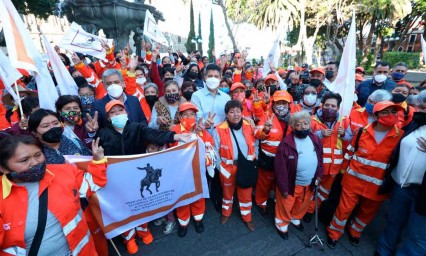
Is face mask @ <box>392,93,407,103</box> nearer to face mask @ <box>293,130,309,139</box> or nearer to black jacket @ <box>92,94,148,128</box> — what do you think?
face mask @ <box>293,130,309,139</box>

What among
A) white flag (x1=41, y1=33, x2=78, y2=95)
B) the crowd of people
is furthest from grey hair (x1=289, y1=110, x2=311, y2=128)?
white flag (x1=41, y1=33, x2=78, y2=95)

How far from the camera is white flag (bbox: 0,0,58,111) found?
106 inches

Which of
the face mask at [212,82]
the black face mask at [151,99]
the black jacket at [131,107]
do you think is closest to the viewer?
the black jacket at [131,107]

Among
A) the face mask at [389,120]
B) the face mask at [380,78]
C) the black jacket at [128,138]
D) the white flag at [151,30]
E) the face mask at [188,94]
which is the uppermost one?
the white flag at [151,30]

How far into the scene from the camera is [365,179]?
284 cm

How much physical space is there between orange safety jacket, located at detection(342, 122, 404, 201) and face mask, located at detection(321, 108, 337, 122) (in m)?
0.49

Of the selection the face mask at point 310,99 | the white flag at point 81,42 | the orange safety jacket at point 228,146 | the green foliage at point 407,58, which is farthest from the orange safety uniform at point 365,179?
the green foliage at point 407,58

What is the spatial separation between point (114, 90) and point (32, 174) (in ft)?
6.33

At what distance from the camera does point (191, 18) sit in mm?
27156

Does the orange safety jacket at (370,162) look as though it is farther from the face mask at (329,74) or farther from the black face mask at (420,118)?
the face mask at (329,74)

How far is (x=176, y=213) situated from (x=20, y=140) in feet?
7.47

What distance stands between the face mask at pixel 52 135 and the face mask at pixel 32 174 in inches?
21.3

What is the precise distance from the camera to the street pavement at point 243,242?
3.05m

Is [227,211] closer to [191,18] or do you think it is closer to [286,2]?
[286,2]
